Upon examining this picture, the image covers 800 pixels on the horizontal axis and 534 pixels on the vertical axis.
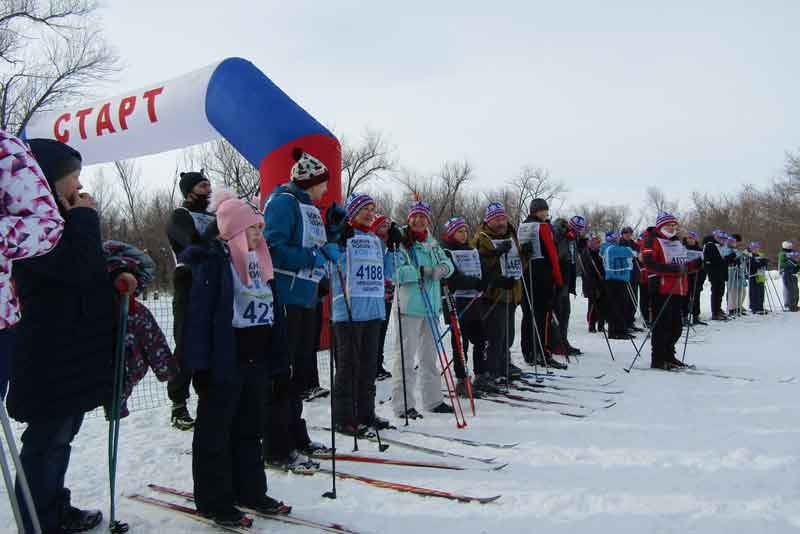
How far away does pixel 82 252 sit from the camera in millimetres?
2469

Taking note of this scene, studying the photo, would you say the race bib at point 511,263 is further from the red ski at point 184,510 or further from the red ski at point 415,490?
the red ski at point 184,510

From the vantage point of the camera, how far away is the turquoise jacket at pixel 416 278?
5105 millimetres

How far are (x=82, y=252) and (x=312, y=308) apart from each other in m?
1.77

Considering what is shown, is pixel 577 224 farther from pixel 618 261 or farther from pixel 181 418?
pixel 181 418

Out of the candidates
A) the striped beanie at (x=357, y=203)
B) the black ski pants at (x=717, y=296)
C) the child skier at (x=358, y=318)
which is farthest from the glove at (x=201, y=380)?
the black ski pants at (x=717, y=296)

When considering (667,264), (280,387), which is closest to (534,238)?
(667,264)

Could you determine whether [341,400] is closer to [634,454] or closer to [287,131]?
[634,454]

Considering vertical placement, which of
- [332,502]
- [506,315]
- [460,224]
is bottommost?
[332,502]

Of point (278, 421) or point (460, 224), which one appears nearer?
point (278, 421)

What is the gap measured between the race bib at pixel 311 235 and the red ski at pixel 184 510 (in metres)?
1.58

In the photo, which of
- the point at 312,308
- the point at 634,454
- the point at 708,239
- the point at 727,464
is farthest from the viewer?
the point at 708,239

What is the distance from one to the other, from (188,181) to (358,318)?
166 cm

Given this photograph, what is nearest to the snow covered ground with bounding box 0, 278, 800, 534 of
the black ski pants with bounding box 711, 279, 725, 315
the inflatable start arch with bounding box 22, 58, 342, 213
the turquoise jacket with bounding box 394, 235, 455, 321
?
the turquoise jacket with bounding box 394, 235, 455, 321

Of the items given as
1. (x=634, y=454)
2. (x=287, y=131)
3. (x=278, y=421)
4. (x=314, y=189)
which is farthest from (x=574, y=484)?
(x=287, y=131)
